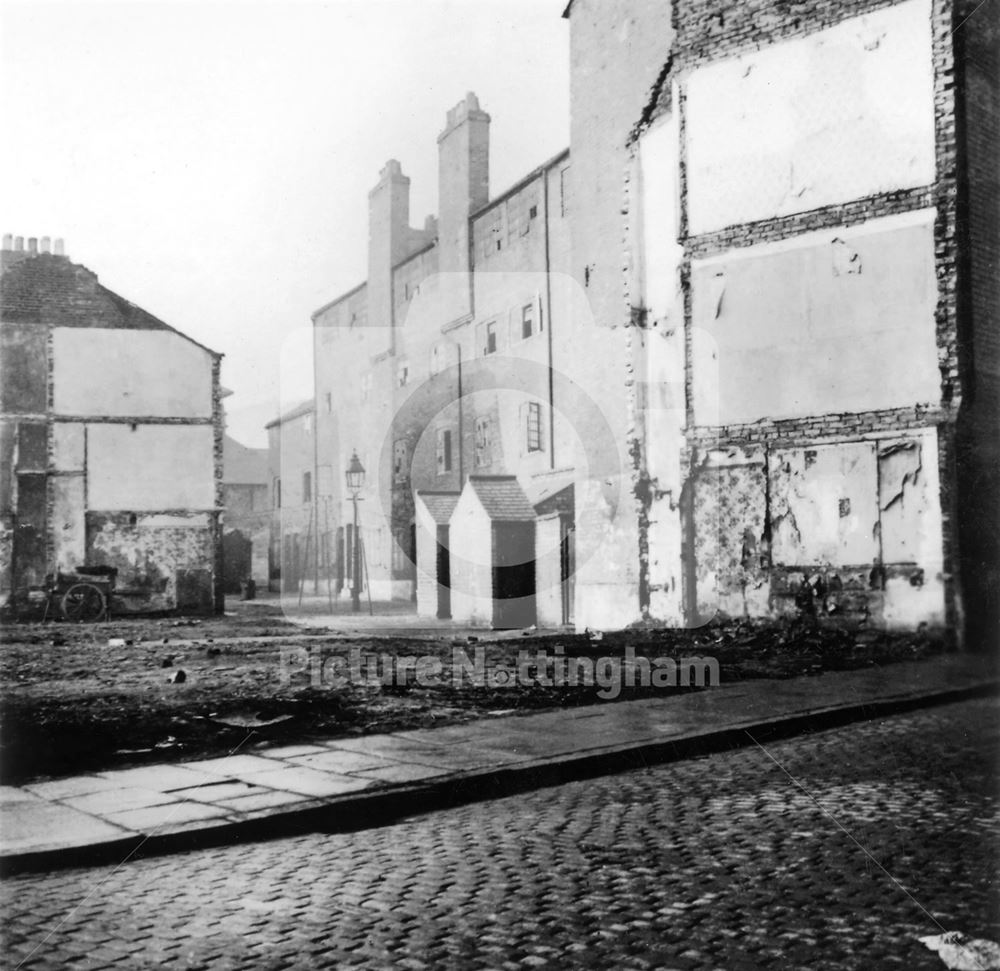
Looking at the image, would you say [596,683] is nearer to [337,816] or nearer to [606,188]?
[337,816]

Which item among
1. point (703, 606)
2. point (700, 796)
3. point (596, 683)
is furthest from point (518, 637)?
point (700, 796)

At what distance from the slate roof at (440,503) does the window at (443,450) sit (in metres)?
10.7

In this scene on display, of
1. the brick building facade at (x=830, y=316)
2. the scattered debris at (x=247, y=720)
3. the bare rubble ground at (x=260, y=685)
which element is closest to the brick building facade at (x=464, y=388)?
the bare rubble ground at (x=260, y=685)

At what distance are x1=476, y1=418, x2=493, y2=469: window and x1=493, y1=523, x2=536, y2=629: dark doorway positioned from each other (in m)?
11.2

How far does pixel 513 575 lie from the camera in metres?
21.0

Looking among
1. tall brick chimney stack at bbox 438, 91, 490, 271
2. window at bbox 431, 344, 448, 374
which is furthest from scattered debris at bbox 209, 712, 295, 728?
window at bbox 431, 344, 448, 374

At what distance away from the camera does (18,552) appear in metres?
27.1

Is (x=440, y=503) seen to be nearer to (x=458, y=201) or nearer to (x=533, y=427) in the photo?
(x=533, y=427)

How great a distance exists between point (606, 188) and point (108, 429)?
15540mm

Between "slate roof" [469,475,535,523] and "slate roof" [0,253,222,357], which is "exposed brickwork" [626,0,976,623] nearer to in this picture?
"slate roof" [469,475,535,523]

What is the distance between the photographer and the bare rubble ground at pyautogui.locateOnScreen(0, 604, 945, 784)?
24.1 ft

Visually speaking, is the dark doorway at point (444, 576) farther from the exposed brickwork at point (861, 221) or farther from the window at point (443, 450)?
the window at point (443, 450)

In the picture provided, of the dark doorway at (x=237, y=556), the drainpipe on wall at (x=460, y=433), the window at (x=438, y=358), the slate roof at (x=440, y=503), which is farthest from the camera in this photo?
the dark doorway at (x=237, y=556)

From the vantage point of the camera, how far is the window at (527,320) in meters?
29.3
